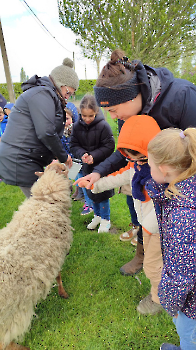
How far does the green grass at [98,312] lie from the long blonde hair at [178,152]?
152cm

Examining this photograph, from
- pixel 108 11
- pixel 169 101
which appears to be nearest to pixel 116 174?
pixel 169 101

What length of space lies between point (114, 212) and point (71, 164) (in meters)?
1.88

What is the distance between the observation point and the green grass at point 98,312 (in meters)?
2.01

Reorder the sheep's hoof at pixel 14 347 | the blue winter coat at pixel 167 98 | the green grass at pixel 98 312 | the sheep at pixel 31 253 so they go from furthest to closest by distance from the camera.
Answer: the green grass at pixel 98 312
the sheep's hoof at pixel 14 347
the sheep at pixel 31 253
the blue winter coat at pixel 167 98

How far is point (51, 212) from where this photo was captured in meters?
2.20

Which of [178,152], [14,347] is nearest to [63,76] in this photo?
[178,152]

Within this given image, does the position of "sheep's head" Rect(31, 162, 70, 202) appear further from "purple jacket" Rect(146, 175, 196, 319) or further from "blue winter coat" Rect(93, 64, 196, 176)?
"purple jacket" Rect(146, 175, 196, 319)

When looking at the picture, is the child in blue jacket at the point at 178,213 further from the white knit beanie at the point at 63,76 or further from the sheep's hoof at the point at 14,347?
the white knit beanie at the point at 63,76

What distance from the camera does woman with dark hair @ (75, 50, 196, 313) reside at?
1.56 meters

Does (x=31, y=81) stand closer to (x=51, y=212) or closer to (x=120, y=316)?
(x=51, y=212)

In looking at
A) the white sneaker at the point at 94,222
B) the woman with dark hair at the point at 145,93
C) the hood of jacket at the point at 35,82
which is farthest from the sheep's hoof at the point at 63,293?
the hood of jacket at the point at 35,82

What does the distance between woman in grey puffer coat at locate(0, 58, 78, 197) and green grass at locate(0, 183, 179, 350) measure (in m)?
1.36

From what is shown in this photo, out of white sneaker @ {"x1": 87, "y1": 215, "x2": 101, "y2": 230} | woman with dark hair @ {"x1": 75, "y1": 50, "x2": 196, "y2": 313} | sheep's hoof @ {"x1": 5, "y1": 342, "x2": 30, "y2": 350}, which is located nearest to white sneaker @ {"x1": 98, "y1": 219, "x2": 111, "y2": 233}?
white sneaker @ {"x1": 87, "y1": 215, "x2": 101, "y2": 230}

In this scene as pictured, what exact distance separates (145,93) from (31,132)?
1404mm
